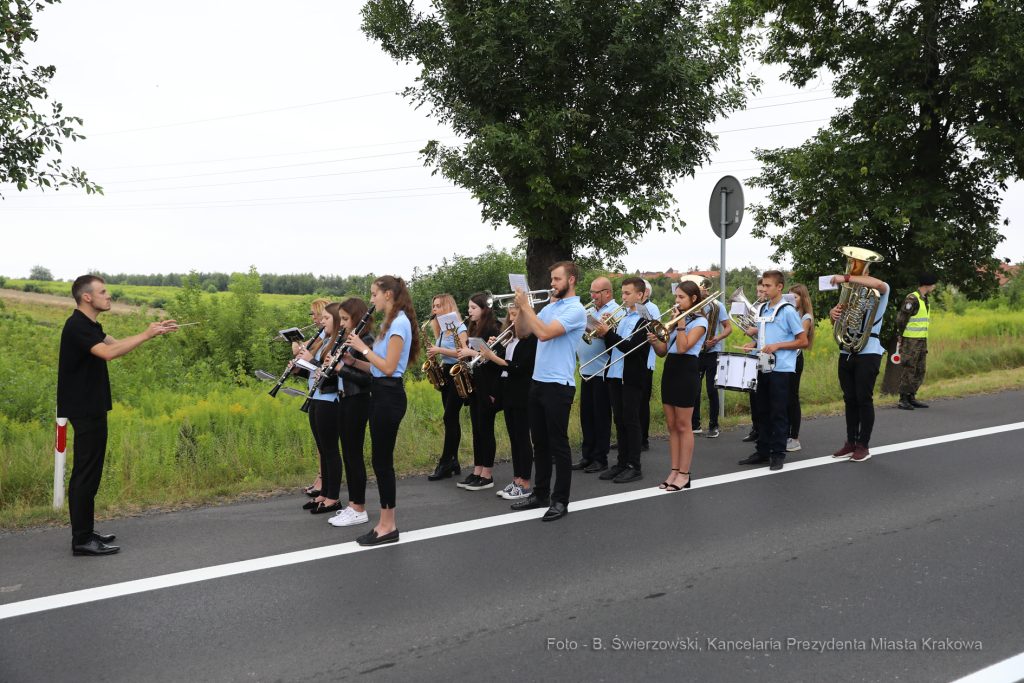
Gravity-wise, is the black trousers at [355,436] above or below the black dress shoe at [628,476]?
above

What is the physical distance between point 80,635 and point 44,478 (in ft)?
11.0

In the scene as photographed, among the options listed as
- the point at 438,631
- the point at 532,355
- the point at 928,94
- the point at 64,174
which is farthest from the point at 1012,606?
the point at 928,94

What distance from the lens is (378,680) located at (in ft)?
12.0

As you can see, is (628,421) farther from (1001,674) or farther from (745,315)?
(1001,674)

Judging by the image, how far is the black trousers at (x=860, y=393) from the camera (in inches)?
320

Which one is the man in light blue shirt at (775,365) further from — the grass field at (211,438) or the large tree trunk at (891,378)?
the large tree trunk at (891,378)

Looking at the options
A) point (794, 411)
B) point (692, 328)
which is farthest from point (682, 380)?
point (794, 411)

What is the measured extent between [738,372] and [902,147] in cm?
843

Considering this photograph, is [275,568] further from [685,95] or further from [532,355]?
[685,95]

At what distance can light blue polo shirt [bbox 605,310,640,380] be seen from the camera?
7.70 meters

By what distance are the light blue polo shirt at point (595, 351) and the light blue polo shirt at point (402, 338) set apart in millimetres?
2656

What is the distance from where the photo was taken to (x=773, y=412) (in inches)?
314

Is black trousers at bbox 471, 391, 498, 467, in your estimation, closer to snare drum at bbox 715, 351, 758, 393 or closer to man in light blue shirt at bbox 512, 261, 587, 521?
man in light blue shirt at bbox 512, 261, 587, 521

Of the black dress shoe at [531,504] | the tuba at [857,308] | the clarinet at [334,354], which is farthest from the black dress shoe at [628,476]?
the clarinet at [334,354]
